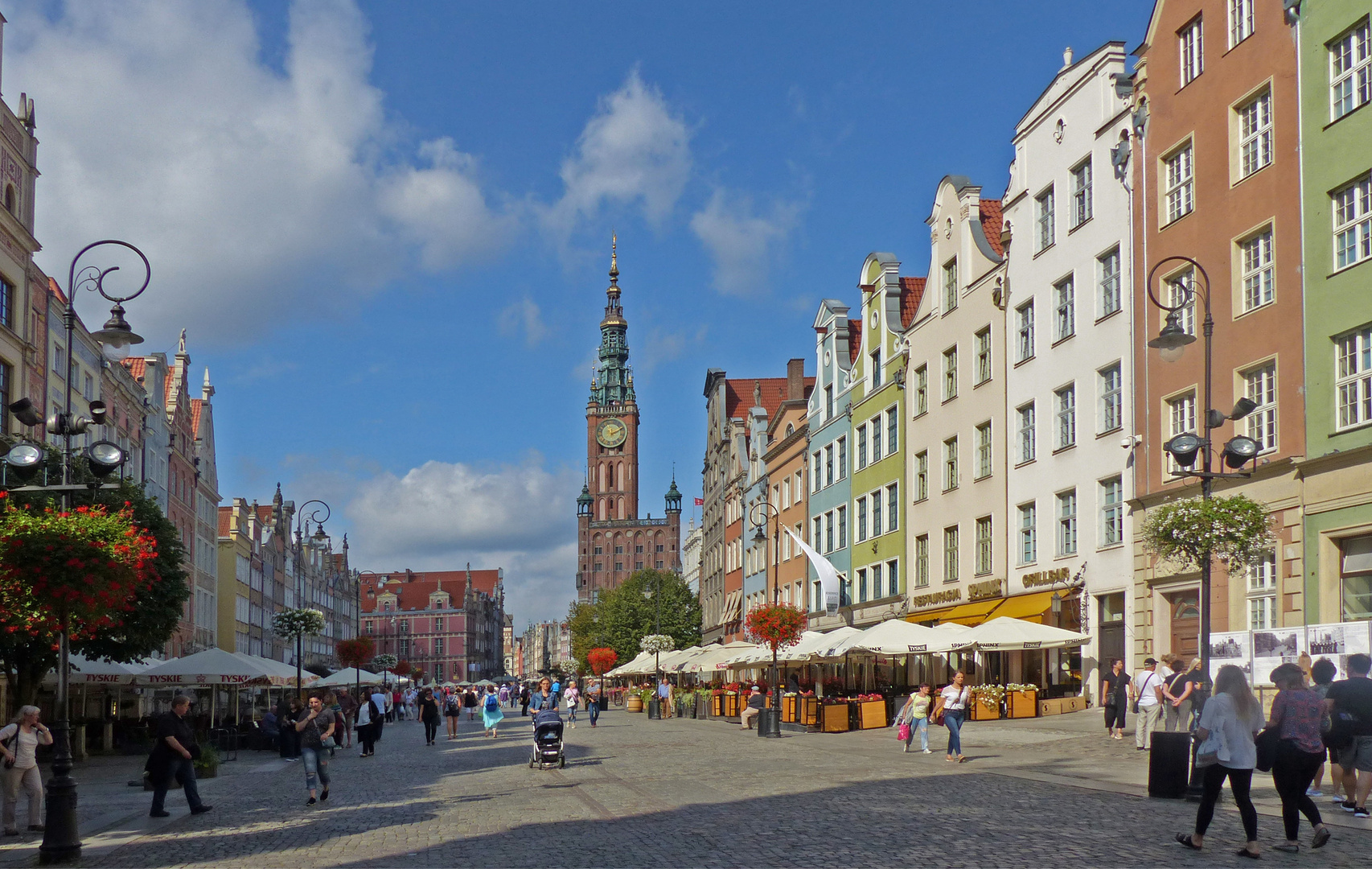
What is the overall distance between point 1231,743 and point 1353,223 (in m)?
14.8

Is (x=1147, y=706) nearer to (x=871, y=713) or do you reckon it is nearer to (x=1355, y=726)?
(x=1355, y=726)

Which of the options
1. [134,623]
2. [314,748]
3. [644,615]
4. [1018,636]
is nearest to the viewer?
[314,748]

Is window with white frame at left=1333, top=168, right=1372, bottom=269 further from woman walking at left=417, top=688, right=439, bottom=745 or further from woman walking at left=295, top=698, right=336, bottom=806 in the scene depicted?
woman walking at left=417, top=688, right=439, bottom=745

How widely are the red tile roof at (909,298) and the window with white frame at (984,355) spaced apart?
7.83 m

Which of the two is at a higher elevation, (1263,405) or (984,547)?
(1263,405)

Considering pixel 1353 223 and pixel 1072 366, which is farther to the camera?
pixel 1072 366

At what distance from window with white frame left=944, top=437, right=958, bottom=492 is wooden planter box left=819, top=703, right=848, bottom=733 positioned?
935 centimetres

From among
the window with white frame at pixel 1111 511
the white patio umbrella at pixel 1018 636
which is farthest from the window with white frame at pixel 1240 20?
the white patio umbrella at pixel 1018 636

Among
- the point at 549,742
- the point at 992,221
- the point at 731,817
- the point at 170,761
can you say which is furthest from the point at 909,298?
the point at 731,817

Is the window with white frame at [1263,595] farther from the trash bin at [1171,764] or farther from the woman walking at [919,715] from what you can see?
the trash bin at [1171,764]

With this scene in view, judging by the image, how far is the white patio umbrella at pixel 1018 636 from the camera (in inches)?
1277

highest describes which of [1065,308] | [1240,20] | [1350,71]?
[1240,20]

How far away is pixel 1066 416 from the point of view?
35.7m

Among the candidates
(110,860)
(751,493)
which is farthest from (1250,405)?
(751,493)
